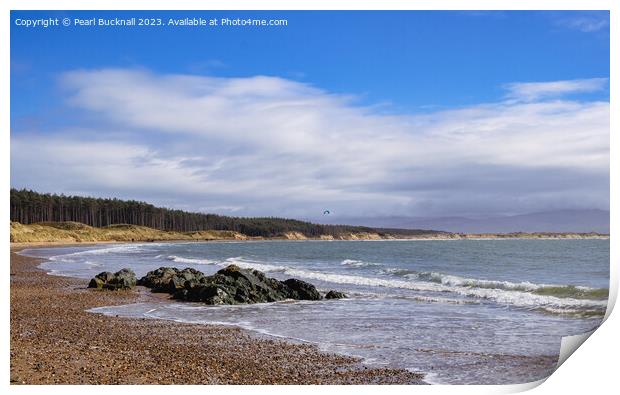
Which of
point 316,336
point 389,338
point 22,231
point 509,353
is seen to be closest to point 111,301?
point 316,336

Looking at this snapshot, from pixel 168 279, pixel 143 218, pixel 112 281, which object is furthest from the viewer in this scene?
pixel 143 218

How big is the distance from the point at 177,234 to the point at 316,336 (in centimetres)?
7076

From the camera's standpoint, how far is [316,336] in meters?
9.20

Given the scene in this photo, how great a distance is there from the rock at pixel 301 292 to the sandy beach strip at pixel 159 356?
4765 mm

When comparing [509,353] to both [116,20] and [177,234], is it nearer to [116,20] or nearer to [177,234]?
[116,20]

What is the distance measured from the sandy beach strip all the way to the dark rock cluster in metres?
3.23

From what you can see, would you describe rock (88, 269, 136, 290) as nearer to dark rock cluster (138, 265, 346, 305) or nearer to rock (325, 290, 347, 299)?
dark rock cluster (138, 265, 346, 305)

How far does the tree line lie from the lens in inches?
1383

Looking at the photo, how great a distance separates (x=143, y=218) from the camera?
2293 inches

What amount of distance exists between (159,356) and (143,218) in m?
52.8

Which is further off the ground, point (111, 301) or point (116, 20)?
point (116, 20)

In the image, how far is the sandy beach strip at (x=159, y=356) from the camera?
6637 mm
